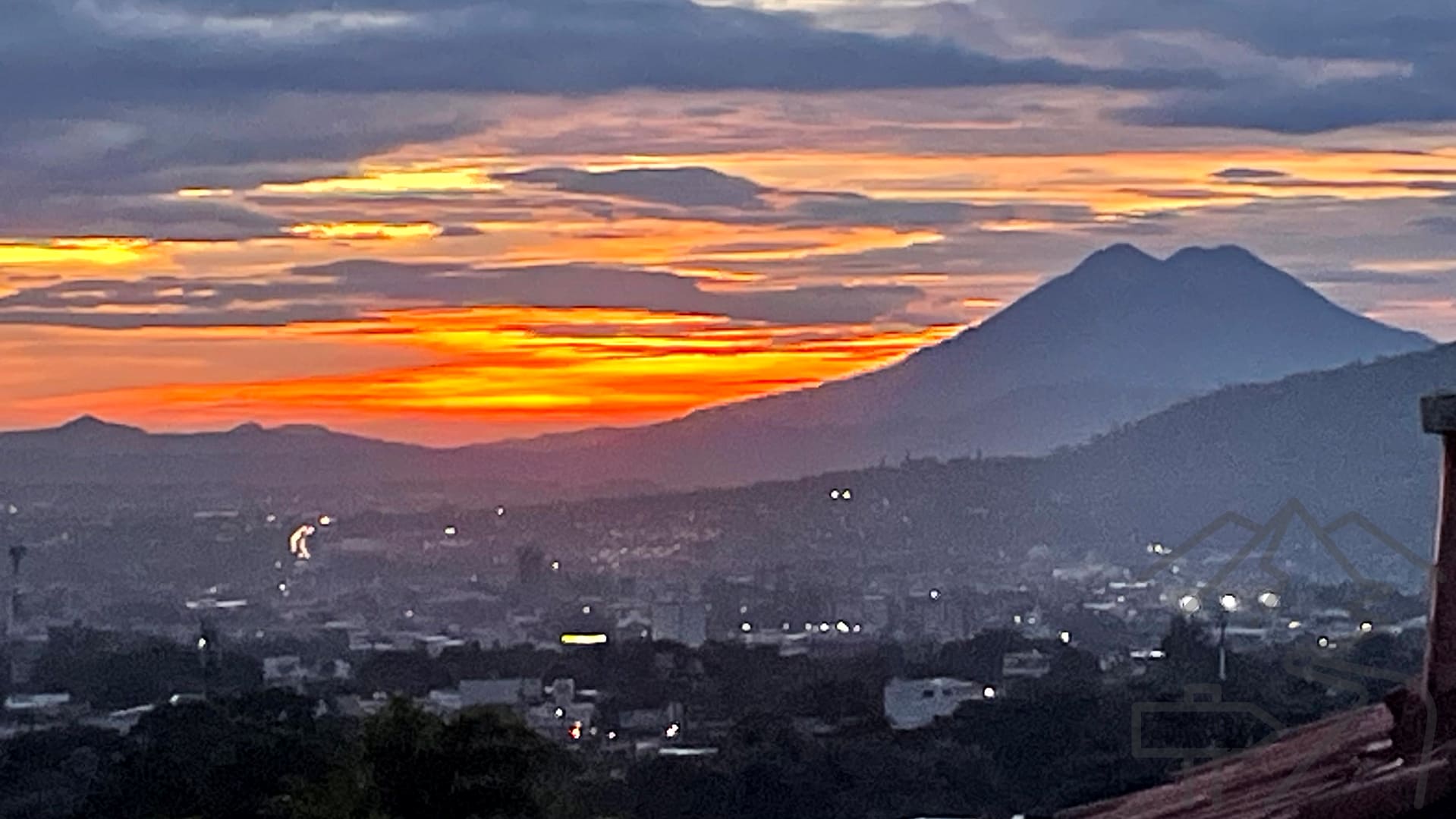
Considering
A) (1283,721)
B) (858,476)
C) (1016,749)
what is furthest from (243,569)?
(1283,721)

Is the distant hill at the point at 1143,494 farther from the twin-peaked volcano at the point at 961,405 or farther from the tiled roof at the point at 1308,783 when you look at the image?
the tiled roof at the point at 1308,783

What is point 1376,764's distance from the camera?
4.82 metres

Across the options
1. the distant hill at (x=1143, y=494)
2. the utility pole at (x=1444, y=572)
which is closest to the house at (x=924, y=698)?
the distant hill at (x=1143, y=494)

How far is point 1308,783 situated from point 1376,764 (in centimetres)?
26

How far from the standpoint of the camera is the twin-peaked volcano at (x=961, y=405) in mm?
81188

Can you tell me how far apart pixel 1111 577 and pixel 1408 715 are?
2243 inches

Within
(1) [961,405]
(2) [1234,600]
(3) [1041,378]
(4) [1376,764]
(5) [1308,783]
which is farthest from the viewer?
(3) [1041,378]

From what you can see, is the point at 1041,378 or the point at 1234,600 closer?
the point at 1234,600

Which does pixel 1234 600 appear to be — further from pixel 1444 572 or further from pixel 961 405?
pixel 961 405

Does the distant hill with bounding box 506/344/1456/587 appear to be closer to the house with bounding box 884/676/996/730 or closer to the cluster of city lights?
the cluster of city lights

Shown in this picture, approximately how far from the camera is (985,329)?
100 meters

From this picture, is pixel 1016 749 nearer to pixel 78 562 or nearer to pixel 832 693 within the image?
pixel 832 693

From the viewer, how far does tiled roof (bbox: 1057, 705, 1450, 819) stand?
400 cm

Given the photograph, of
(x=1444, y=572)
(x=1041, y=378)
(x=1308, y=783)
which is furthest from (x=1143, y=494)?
(x=1444, y=572)
